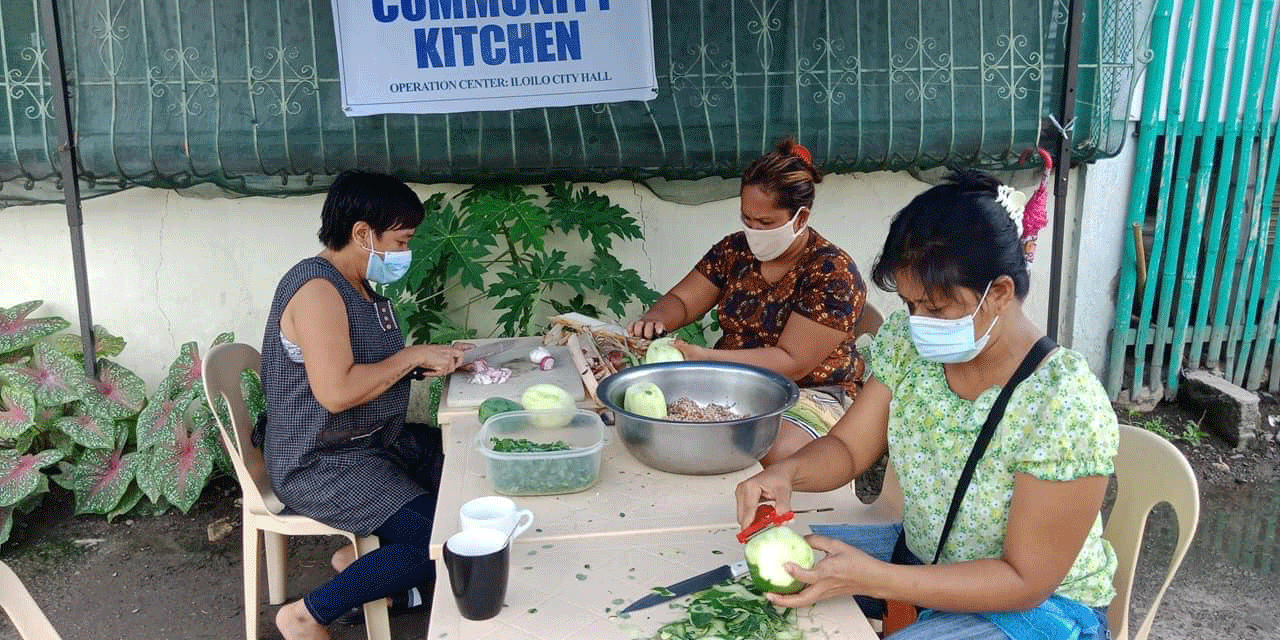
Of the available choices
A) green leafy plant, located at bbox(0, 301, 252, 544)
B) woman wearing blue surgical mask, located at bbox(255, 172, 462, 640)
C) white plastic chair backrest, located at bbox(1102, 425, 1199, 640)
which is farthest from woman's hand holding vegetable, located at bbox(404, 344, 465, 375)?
white plastic chair backrest, located at bbox(1102, 425, 1199, 640)

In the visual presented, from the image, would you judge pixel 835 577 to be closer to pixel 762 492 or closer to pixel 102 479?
pixel 762 492

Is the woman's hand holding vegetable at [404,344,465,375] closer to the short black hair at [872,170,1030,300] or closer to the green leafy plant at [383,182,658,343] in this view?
the green leafy plant at [383,182,658,343]

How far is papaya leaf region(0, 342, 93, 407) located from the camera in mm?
3893

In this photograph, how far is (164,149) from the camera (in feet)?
13.1

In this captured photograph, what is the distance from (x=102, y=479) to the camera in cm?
393

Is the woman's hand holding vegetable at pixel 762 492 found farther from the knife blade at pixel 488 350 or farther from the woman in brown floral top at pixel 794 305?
the knife blade at pixel 488 350

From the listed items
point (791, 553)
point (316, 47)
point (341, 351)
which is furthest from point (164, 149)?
point (791, 553)

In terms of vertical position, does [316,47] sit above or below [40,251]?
above

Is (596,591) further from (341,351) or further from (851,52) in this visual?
(851,52)

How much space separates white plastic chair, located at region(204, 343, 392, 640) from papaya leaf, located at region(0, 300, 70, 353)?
5.28ft

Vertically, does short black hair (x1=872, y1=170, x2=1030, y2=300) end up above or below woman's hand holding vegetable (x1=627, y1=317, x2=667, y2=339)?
above

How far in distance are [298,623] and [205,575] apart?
131cm

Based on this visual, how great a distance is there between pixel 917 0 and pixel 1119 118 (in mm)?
1150

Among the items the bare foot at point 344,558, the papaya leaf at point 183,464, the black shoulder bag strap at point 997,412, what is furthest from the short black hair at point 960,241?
the papaya leaf at point 183,464
